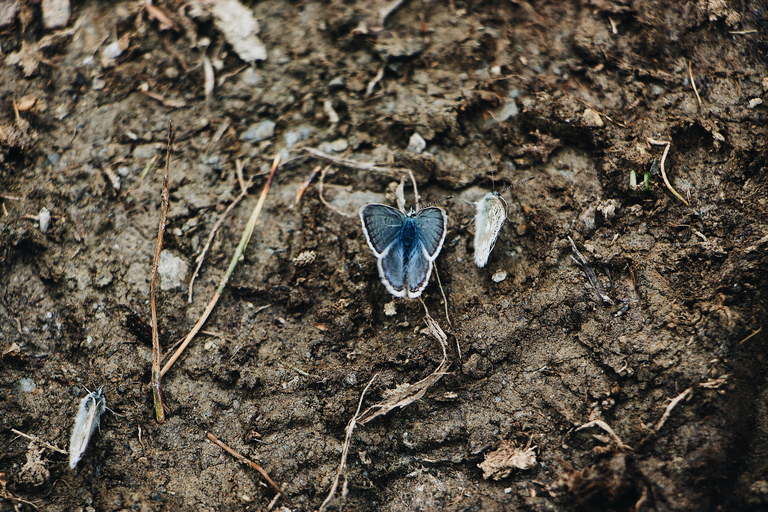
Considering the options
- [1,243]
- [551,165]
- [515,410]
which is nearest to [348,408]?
[515,410]

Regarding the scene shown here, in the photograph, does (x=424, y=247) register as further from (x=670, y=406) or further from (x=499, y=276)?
(x=670, y=406)

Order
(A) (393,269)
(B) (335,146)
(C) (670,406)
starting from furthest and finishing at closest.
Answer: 1. (B) (335,146)
2. (A) (393,269)
3. (C) (670,406)

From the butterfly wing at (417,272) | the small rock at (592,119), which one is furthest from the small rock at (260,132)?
the small rock at (592,119)

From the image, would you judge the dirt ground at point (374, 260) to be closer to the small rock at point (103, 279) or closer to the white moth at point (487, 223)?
the small rock at point (103, 279)

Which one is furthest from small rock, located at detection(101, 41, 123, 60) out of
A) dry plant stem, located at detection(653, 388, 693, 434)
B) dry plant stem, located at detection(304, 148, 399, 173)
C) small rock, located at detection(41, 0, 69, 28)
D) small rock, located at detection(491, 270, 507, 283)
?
dry plant stem, located at detection(653, 388, 693, 434)

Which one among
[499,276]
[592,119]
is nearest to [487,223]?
[499,276]

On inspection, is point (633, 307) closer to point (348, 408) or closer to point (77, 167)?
point (348, 408)

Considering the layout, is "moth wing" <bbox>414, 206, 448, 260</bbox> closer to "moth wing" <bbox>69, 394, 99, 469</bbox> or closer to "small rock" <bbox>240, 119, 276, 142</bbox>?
"small rock" <bbox>240, 119, 276, 142</bbox>
